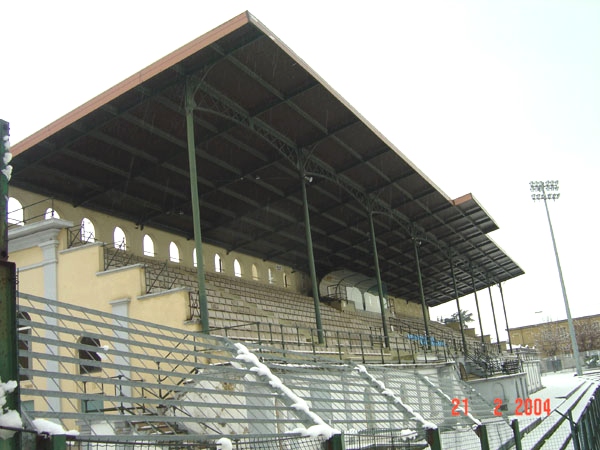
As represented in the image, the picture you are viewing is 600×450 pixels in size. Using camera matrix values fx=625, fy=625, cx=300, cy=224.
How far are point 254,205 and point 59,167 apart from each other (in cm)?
932

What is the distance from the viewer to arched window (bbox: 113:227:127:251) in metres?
24.4

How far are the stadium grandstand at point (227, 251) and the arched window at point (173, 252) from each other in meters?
0.13

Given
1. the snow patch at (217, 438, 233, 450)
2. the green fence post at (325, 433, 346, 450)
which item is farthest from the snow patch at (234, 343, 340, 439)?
the green fence post at (325, 433, 346, 450)

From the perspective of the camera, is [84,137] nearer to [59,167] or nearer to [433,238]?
[59,167]

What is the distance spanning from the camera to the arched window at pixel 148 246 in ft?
85.4

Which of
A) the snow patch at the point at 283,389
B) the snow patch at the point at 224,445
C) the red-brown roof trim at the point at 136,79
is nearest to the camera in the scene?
the snow patch at the point at 224,445

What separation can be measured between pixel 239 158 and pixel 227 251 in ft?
31.1

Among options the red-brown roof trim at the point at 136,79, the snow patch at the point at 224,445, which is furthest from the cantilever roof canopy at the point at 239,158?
the snow patch at the point at 224,445

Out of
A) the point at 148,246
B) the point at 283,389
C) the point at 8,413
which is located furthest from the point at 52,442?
the point at 148,246

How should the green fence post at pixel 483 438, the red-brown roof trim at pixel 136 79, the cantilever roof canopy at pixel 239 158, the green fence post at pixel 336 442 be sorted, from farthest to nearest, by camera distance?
the cantilever roof canopy at pixel 239 158, the red-brown roof trim at pixel 136 79, the green fence post at pixel 483 438, the green fence post at pixel 336 442

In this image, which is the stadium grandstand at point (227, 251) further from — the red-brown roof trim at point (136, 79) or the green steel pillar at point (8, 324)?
the green steel pillar at point (8, 324)

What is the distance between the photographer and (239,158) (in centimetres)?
2294

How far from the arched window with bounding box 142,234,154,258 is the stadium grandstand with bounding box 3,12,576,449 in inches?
5.2

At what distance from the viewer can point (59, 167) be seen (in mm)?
20328
